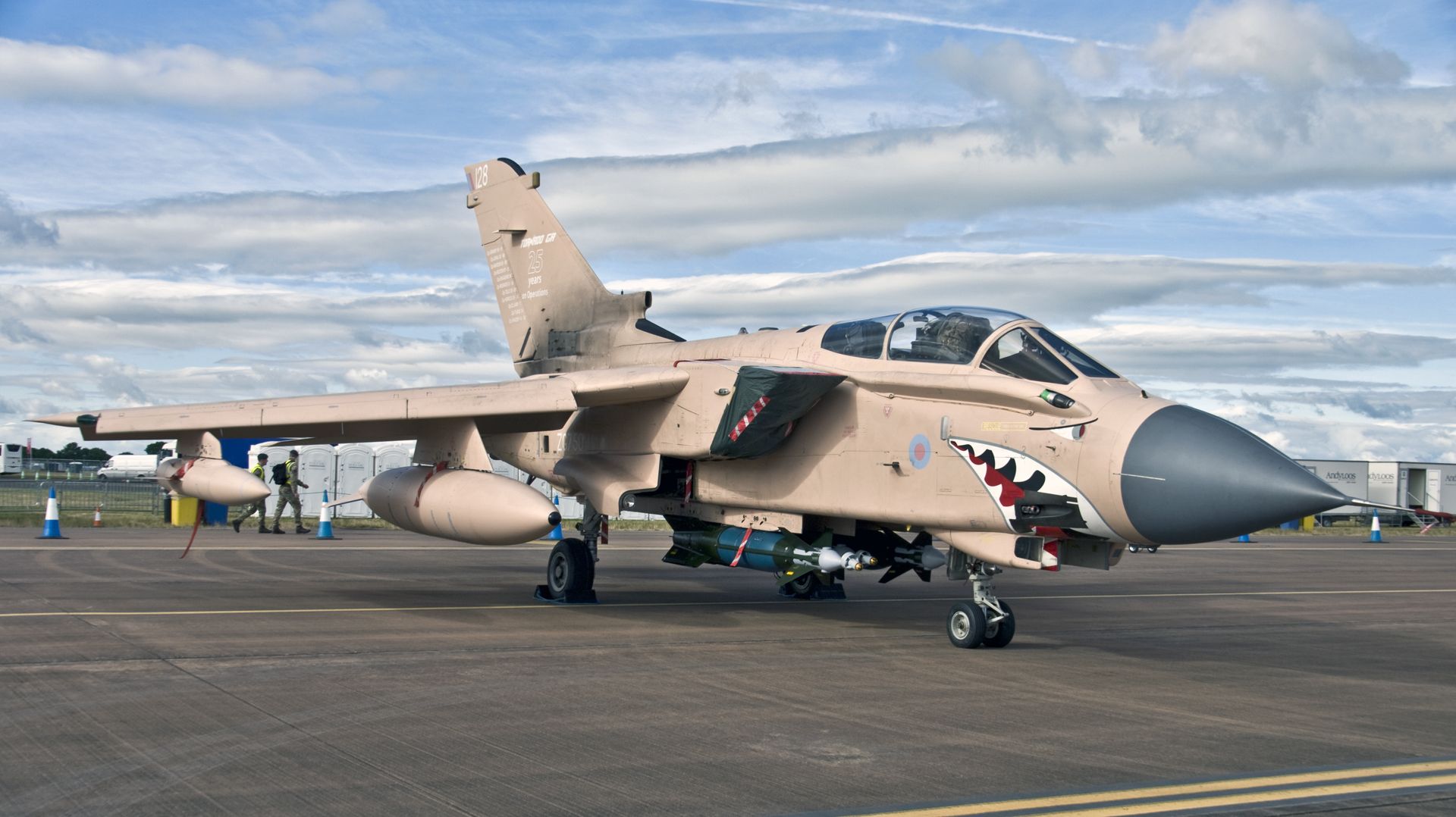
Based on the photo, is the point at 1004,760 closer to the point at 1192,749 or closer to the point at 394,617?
the point at 1192,749

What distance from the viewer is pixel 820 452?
11.5 meters

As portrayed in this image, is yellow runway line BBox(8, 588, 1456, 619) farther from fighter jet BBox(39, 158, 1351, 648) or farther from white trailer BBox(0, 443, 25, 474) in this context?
white trailer BBox(0, 443, 25, 474)

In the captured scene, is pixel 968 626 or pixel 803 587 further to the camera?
pixel 803 587

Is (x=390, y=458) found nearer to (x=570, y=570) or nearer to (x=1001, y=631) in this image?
(x=570, y=570)

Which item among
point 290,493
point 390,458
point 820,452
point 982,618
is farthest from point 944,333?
point 390,458

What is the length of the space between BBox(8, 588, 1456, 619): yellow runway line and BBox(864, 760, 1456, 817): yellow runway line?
8142 millimetres

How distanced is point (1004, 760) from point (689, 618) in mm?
6461

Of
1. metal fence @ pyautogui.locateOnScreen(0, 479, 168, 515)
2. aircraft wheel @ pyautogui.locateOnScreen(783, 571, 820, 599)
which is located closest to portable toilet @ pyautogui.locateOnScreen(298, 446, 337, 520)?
metal fence @ pyautogui.locateOnScreen(0, 479, 168, 515)

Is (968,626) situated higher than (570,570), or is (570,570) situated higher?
(570,570)

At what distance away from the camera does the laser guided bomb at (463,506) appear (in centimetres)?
1144

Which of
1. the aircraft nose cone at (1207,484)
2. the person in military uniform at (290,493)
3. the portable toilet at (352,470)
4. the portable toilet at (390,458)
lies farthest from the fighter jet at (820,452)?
the portable toilet at (352,470)

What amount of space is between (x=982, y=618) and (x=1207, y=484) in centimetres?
261

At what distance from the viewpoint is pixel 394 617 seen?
11711 mm

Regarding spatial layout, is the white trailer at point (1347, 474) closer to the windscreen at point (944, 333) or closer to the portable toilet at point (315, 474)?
the portable toilet at point (315, 474)
